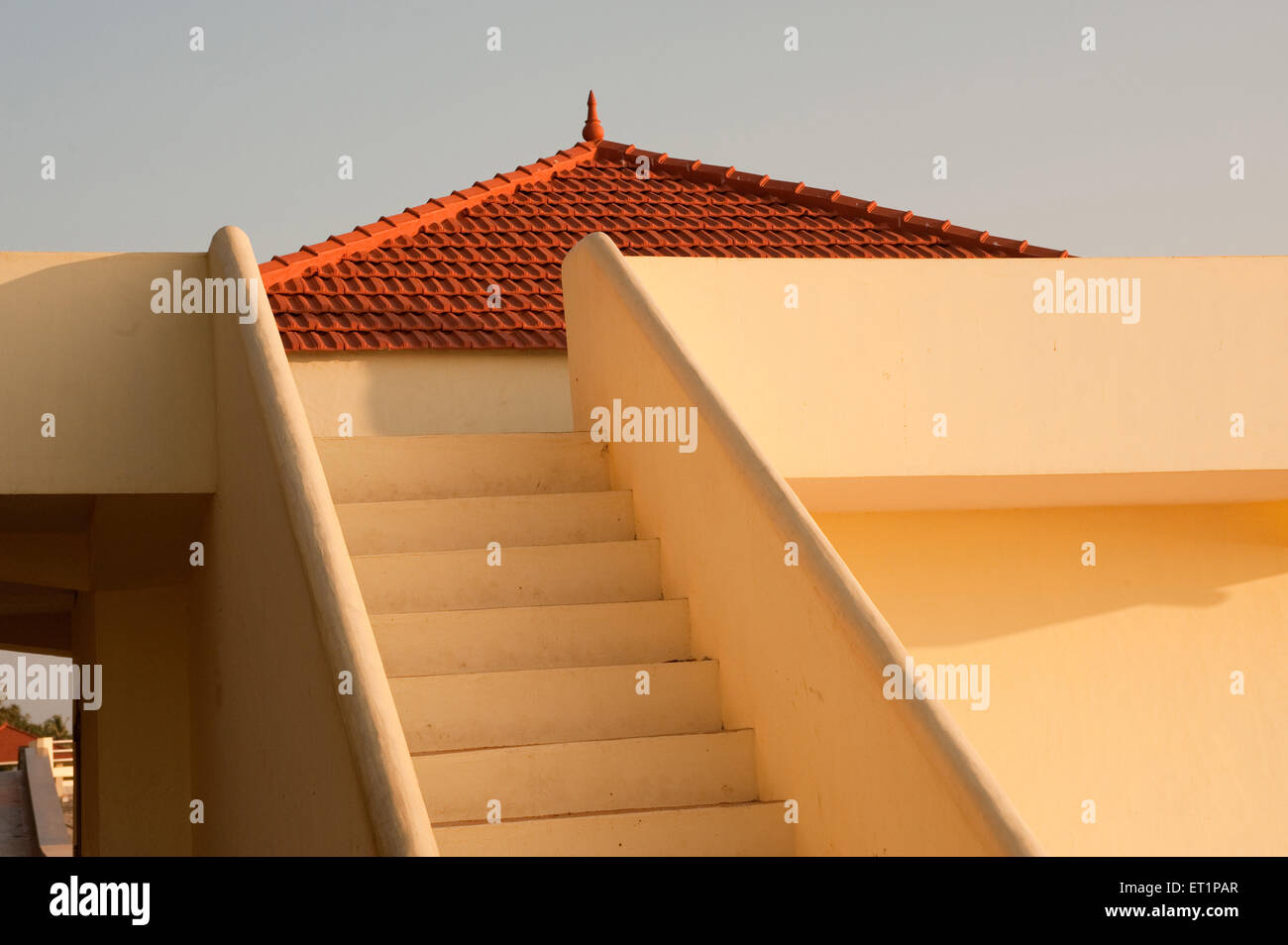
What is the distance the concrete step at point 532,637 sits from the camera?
4.93m

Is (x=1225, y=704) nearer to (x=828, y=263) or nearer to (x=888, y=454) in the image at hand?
(x=888, y=454)

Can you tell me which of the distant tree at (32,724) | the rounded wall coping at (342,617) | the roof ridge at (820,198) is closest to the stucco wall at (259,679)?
the rounded wall coping at (342,617)

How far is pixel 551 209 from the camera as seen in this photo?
11.4m

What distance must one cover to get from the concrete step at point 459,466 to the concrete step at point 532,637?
911 mm

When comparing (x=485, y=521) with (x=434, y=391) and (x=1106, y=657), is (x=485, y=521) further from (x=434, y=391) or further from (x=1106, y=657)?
(x=1106, y=657)

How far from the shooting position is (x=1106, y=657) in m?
7.93

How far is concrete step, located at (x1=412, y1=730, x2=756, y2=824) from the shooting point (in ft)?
14.5

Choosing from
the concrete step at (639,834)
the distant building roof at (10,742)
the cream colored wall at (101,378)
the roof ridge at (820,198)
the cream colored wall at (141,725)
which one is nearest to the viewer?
the concrete step at (639,834)

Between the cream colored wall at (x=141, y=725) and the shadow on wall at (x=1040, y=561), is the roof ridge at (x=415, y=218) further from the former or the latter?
the shadow on wall at (x=1040, y=561)

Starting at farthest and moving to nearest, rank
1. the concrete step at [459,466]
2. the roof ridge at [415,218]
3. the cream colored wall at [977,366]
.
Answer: the roof ridge at [415,218] < the cream colored wall at [977,366] < the concrete step at [459,466]

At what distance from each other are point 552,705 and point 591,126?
9235 millimetres

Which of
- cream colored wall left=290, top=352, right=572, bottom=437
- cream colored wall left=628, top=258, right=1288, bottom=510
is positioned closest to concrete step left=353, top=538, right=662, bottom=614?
cream colored wall left=628, top=258, right=1288, bottom=510

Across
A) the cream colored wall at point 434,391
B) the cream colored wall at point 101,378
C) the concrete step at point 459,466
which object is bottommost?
the concrete step at point 459,466
